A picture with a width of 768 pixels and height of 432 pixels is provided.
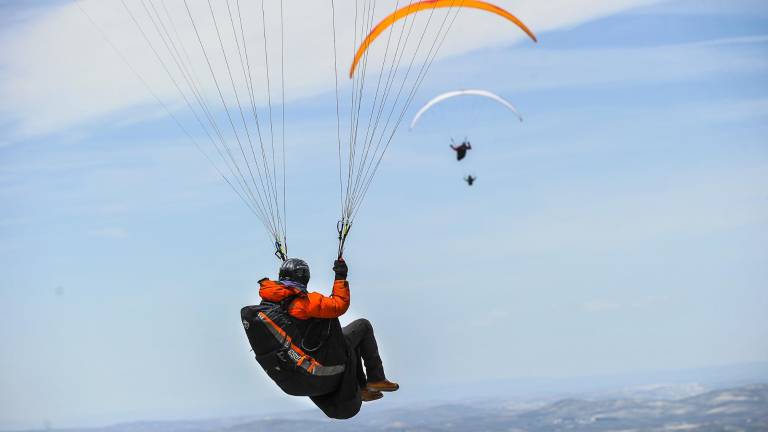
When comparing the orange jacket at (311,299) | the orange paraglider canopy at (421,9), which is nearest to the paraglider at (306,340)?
the orange jacket at (311,299)

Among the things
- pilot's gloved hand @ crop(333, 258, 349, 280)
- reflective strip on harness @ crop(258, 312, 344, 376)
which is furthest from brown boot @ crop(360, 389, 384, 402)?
pilot's gloved hand @ crop(333, 258, 349, 280)

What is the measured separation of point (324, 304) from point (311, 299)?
249 millimetres

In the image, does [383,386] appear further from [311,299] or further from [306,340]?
[311,299]

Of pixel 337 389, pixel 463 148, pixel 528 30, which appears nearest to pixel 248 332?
pixel 337 389

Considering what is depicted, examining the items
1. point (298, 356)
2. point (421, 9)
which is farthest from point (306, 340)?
point (421, 9)

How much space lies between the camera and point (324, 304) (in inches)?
634

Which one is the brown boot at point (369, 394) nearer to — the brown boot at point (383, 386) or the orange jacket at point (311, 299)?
the brown boot at point (383, 386)

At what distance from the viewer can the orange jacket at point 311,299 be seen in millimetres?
16125

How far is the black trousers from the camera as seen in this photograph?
1789cm

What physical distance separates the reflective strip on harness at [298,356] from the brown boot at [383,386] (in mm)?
979

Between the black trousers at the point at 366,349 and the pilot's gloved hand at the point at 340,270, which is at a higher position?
the pilot's gloved hand at the point at 340,270

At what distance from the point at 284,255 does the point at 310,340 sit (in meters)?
1.73

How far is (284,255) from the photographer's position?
1752 cm

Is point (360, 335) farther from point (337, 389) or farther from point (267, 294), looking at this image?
point (267, 294)
